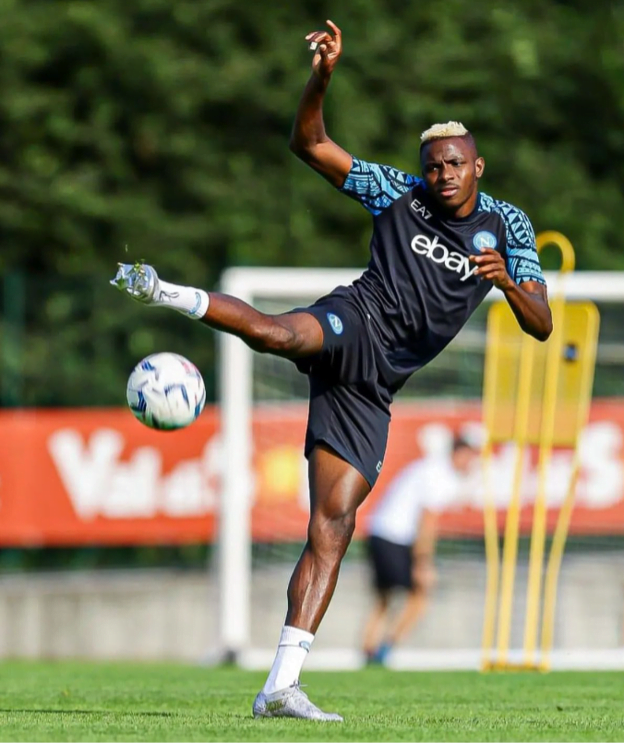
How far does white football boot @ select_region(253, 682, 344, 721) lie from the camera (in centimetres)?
630

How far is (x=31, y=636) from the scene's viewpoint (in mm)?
15914

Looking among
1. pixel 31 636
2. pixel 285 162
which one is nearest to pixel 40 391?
pixel 31 636

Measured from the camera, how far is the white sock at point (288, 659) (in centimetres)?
640

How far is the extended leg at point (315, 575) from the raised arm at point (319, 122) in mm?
1286

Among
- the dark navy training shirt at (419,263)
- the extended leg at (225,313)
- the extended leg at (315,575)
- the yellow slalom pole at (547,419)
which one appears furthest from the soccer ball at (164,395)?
the yellow slalom pole at (547,419)

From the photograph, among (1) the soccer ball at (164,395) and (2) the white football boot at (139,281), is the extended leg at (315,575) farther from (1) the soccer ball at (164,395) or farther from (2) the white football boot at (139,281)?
(2) the white football boot at (139,281)

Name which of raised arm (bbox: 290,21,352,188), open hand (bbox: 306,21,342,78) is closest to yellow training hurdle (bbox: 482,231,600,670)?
raised arm (bbox: 290,21,352,188)

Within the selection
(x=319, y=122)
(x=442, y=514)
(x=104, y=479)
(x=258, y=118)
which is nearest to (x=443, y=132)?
(x=319, y=122)

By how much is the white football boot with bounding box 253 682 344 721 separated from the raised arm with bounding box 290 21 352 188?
2287 mm

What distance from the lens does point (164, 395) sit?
6305 millimetres

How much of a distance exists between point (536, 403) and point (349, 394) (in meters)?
4.65

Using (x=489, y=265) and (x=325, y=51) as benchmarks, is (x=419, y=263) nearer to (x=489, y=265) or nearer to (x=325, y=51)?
(x=489, y=265)

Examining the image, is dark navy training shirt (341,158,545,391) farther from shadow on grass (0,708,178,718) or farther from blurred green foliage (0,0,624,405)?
blurred green foliage (0,0,624,405)

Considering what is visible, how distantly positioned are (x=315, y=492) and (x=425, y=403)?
795cm
